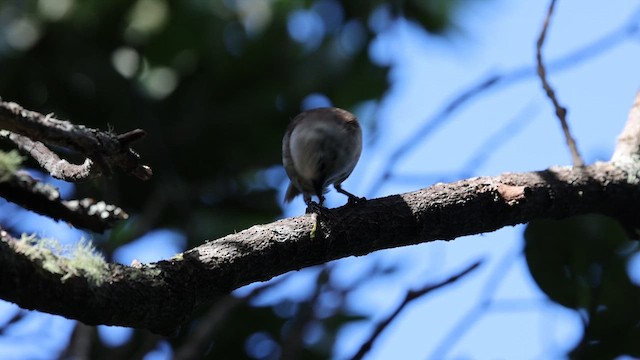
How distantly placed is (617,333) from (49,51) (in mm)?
2890

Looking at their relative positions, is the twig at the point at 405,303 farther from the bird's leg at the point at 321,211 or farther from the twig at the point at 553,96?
the twig at the point at 553,96

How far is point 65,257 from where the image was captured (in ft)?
4.25

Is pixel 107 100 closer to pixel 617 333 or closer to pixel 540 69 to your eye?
pixel 540 69

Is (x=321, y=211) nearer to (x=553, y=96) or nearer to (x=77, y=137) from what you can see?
(x=77, y=137)

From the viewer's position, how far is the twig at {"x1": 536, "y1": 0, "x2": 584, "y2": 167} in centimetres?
228

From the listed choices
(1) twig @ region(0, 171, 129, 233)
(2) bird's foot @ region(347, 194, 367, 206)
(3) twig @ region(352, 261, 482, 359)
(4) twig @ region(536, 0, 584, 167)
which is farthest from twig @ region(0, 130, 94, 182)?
(4) twig @ region(536, 0, 584, 167)

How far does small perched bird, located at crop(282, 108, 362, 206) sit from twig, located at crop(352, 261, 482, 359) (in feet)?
0.89

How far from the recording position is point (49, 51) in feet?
12.4

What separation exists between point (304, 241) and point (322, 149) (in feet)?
0.84

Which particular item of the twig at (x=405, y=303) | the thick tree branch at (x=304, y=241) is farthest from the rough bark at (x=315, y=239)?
the twig at (x=405, y=303)

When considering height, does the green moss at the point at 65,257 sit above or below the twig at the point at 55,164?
below

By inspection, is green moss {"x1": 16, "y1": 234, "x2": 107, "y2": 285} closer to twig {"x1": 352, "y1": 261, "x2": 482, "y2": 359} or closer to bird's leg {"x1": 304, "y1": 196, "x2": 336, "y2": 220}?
bird's leg {"x1": 304, "y1": 196, "x2": 336, "y2": 220}

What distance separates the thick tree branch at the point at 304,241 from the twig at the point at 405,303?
0.11m

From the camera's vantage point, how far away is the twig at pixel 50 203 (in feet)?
3.87
